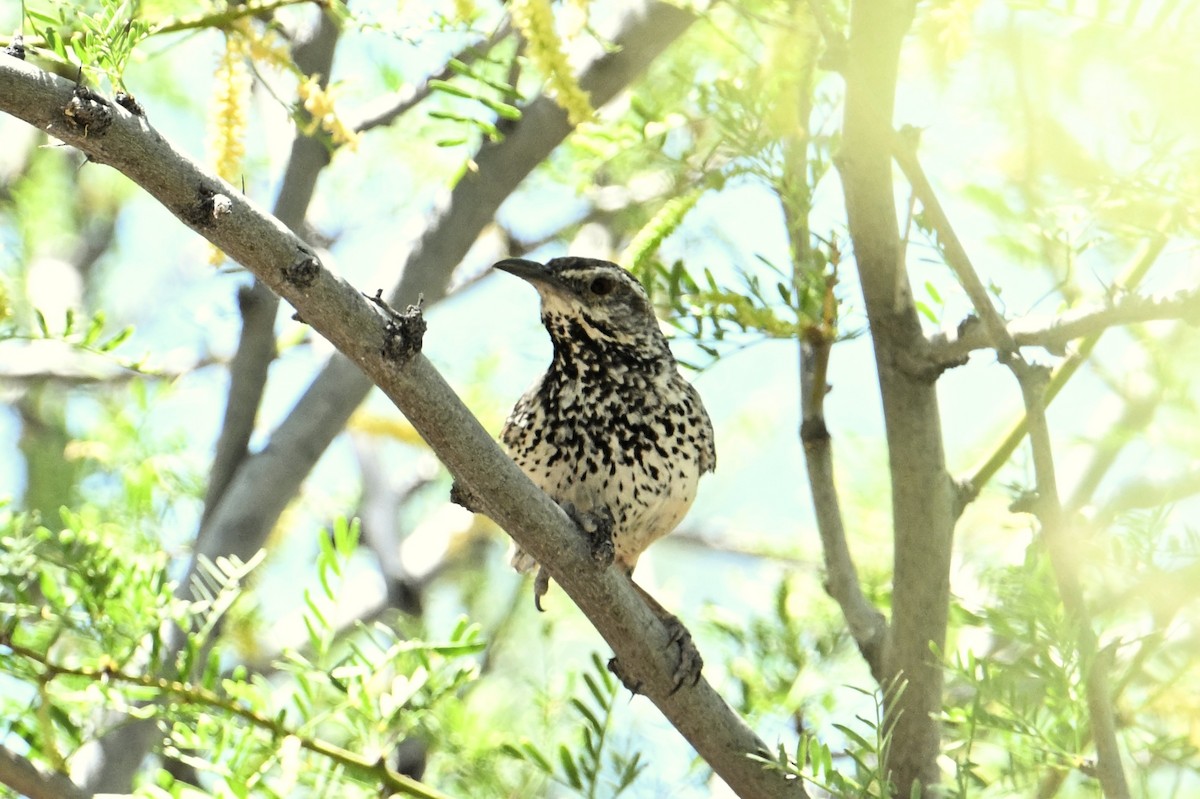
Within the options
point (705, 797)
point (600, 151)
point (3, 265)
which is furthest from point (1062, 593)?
point (3, 265)

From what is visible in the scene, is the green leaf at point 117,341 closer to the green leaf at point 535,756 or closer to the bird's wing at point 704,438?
the green leaf at point 535,756

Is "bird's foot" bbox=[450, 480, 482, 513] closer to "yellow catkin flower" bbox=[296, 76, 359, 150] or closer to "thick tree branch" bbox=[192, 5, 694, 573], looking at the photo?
"yellow catkin flower" bbox=[296, 76, 359, 150]

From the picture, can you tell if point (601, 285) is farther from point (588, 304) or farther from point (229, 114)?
point (229, 114)

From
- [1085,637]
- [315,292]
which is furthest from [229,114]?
[1085,637]

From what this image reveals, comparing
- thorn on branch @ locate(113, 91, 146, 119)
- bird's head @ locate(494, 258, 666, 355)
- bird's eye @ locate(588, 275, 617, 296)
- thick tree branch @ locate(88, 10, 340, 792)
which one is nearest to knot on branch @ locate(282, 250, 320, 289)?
thorn on branch @ locate(113, 91, 146, 119)

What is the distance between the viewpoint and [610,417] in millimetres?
3238

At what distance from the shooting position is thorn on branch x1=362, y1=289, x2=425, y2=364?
1.86 metres

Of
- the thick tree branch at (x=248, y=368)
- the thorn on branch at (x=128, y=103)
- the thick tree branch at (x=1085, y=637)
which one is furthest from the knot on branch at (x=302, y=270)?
A: the thick tree branch at (x=248, y=368)

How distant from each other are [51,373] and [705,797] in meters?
2.66

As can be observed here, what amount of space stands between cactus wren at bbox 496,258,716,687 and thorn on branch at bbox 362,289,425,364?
120 centimetres

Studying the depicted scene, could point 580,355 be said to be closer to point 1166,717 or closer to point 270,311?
point 270,311

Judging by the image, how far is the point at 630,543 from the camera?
11.0ft

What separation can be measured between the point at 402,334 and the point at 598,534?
662 millimetres

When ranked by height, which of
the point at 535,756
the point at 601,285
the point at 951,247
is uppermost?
the point at 601,285
